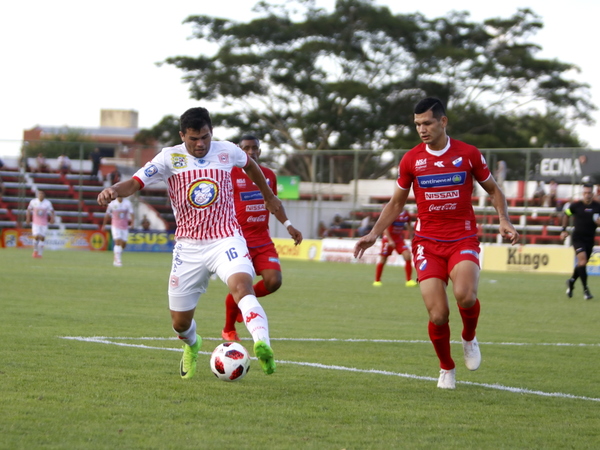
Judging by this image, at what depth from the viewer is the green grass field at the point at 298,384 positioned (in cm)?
541

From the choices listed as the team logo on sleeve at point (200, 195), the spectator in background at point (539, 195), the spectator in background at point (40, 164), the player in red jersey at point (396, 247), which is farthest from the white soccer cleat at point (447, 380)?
the spectator in background at point (40, 164)

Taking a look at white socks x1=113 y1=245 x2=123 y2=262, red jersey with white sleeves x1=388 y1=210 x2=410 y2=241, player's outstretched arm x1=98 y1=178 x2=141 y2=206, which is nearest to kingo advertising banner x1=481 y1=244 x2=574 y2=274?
red jersey with white sleeves x1=388 y1=210 x2=410 y2=241

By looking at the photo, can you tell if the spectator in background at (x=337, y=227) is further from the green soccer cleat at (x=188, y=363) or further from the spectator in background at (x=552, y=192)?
the green soccer cleat at (x=188, y=363)

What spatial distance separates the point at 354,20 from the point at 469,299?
1814 inches

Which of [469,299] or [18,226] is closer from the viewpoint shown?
[469,299]

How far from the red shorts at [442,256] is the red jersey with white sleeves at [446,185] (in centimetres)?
6

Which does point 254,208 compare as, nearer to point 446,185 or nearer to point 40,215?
point 446,185

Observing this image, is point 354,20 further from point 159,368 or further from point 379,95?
point 159,368

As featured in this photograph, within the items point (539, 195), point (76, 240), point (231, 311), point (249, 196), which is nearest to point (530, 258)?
point (539, 195)

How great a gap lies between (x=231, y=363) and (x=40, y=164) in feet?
123

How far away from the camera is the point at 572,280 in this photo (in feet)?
63.3

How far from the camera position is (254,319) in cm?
683

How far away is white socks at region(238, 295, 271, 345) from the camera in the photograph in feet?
21.9

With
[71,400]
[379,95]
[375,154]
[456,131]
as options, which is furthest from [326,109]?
[71,400]
